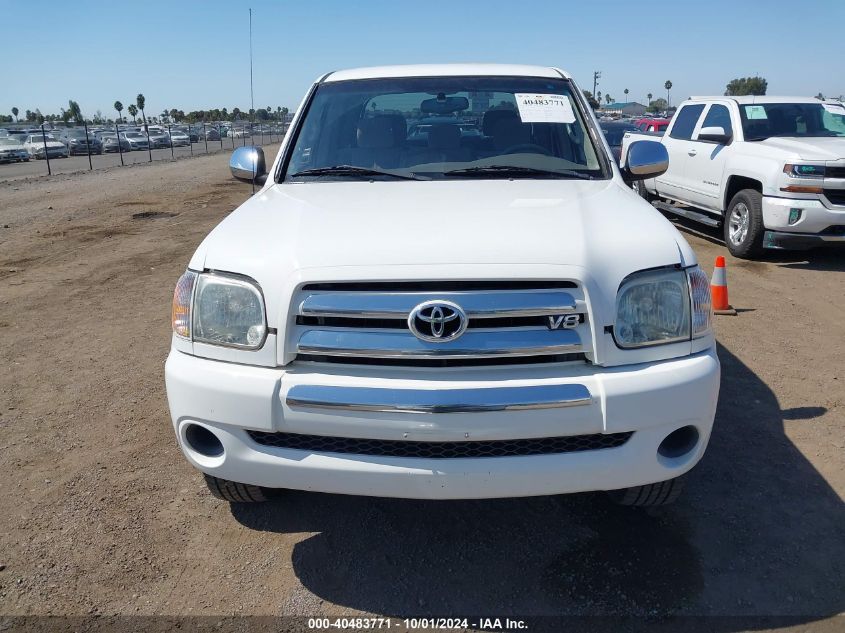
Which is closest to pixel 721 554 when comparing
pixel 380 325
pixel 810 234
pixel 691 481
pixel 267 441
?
pixel 691 481

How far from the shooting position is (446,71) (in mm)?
4246

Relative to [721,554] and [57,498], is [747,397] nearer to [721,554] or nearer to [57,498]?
[721,554]

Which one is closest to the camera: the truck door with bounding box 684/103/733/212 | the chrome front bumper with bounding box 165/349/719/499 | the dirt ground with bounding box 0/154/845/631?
the chrome front bumper with bounding box 165/349/719/499

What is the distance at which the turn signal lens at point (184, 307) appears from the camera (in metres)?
2.61

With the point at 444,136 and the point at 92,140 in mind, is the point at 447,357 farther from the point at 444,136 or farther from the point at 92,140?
the point at 92,140

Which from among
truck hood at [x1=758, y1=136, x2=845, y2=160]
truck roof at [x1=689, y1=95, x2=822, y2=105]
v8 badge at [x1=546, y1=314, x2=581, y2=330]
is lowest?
v8 badge at [x1=546, y1=314, x2=581, y2=330]

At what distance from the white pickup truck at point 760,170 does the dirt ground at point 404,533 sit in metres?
3.52

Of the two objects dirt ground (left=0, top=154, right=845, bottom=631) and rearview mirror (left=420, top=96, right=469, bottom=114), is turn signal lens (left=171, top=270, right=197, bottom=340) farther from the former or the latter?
rearview mirror (left=420, top=96, right=469, bottom=114)

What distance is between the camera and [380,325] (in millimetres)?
2396

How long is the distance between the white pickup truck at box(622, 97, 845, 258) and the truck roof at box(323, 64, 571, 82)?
2808mm

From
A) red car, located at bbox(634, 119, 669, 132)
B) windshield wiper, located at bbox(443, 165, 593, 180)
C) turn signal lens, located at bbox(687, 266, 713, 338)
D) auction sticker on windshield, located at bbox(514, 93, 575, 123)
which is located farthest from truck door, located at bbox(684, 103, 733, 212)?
red car, located at bbox(634, 119, 669, 132)

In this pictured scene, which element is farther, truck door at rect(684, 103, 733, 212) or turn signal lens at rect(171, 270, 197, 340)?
truck door at rect(684, 103, 733, 212)

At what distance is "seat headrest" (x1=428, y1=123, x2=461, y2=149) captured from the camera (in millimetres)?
3787

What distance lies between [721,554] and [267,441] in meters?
1.90
